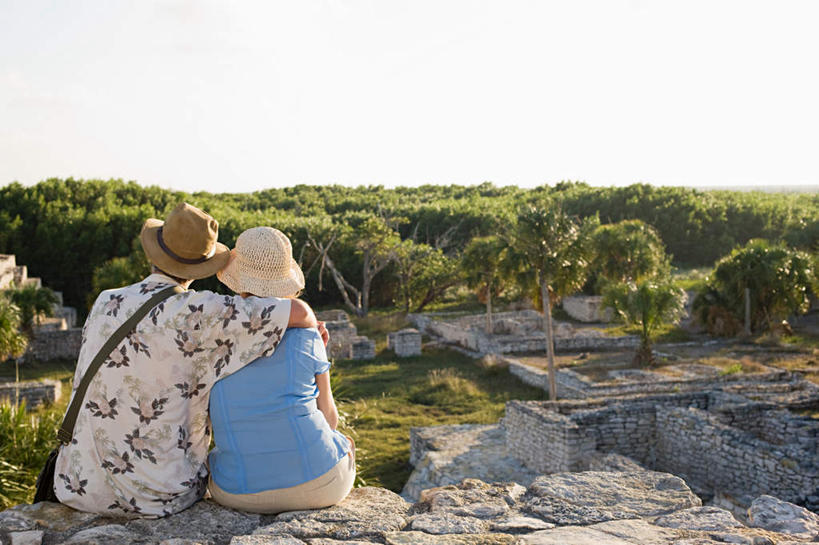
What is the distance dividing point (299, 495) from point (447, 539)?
644mm

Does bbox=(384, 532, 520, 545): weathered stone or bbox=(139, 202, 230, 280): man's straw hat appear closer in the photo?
bbox=(384, 532, 520, 545): weathered stone

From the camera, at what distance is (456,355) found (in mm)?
19953

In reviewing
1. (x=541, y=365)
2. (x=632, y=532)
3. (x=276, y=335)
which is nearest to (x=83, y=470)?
(x=276, y=335)

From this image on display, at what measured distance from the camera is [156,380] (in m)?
2.88

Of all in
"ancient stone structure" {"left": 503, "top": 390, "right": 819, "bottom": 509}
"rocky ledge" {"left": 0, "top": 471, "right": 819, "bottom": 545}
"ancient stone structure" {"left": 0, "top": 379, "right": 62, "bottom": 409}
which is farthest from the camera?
"ancient stone structure" {"left": 0, "top": 379, "right": 62, "bottom": 409}

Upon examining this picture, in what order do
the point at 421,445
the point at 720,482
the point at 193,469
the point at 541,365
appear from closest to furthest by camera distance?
the point at 193,469, the point at 720,482, the point at 421,445, the point at 541,365

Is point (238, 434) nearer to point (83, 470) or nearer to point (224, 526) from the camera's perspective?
point (224, 526)

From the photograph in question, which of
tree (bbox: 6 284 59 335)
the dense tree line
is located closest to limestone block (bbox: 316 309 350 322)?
the dense tree line

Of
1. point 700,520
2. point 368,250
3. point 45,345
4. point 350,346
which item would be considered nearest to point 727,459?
point 700,520

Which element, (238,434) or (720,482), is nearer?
(238,434)

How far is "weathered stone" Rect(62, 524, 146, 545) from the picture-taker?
2.69 metres

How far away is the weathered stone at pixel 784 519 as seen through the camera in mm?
3029

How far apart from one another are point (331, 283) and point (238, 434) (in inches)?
1177

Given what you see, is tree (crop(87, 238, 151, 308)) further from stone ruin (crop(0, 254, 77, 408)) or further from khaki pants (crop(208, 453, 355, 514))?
khaki pants (crop(208, 453, 355, 514))
